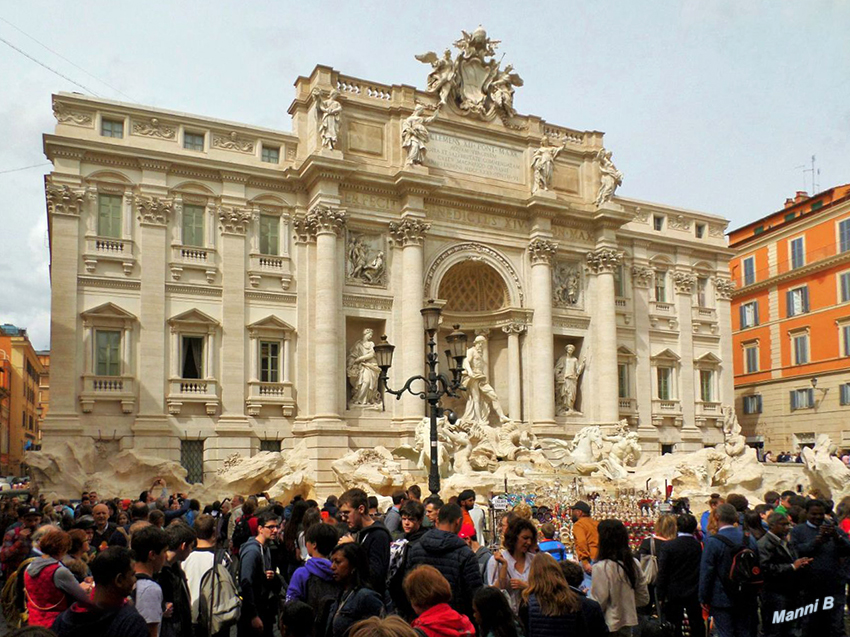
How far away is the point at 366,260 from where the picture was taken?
88.5 ft

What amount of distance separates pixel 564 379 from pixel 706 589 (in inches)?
899

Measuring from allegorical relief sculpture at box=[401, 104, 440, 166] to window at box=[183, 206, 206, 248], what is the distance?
693cm

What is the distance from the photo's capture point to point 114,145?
Answer: 957 inches

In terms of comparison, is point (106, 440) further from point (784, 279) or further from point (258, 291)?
point (784, 279)

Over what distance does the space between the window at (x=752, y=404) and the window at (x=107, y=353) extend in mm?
30657

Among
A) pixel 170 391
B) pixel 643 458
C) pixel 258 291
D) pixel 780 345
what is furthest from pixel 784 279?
pixel 170 391

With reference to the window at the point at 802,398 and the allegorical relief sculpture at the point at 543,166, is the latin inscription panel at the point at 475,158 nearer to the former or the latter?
the allegorical relief sculpture at the point at 543,166

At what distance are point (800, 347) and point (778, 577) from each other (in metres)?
33.6

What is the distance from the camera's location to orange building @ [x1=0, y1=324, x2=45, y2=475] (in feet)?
205

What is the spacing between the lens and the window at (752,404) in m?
40.7

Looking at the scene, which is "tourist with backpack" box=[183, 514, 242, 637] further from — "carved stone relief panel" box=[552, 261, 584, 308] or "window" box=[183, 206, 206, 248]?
"carved stone relief panel" box=[552, 261, 584, 308]

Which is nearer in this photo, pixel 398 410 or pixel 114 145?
pixel 114 145

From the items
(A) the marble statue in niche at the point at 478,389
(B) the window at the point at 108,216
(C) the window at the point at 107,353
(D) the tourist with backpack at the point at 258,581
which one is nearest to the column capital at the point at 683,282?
(A) the marble statue in niche at the point at 478,389

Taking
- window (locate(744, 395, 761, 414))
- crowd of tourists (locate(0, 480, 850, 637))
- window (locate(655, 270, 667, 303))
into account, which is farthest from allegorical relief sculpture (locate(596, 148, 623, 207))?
crowd of tourists (locate(0, 480, 850, 637))
